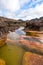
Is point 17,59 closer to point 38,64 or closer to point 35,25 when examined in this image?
point 38,64

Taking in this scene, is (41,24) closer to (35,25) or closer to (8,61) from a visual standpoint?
(35,25)

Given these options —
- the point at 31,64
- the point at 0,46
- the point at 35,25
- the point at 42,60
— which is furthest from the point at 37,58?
the point at 35,25

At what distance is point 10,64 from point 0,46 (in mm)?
7306

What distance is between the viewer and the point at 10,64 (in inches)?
495

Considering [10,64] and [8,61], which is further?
[8,61]

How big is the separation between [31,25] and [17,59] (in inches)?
1980

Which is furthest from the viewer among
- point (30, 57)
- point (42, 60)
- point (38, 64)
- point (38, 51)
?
point (38, 51)

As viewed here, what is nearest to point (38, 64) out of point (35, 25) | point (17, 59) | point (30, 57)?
point (30, 57)

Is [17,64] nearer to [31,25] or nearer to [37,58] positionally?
[37,58]

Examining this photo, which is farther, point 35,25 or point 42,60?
point 35,25

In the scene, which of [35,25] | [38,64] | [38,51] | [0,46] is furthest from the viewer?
[35,25]

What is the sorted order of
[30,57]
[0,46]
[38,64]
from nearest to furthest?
[38,64]
[30,57]
[0,46]

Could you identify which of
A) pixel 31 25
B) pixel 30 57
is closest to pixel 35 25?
pixel 31 25

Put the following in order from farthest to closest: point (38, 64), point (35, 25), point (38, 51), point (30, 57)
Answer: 1. point (35, 25)
2. point (38, 51)
3. point (30, 57)
4. point (38, 64)
